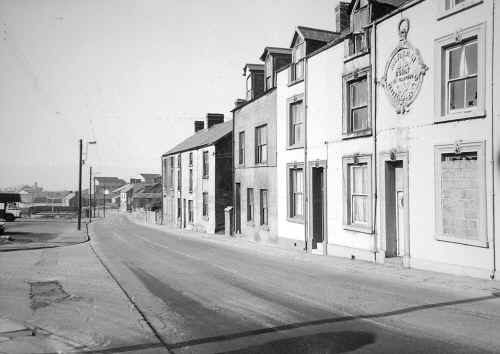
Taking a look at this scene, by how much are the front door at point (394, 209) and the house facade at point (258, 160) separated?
28.1 ft

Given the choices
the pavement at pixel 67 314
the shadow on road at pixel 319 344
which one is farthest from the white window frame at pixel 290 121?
the shadow on road at pixel 319 344

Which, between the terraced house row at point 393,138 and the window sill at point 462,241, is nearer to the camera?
the window sill at point 462,241

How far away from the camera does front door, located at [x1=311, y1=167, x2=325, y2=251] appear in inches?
→ 714

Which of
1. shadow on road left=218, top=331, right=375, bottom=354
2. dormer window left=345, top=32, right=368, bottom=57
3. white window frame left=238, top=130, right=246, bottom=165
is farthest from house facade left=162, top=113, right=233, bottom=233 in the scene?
shadow on road left=218, top=331, right=375, bottom=354

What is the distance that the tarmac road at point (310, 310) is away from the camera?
20.3ft

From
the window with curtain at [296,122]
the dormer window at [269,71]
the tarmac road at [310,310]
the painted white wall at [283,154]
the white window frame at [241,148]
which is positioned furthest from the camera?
the white window frame at [241,148]

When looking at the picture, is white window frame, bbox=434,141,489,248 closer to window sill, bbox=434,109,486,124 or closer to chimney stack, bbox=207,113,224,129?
window sill, bbox=434,109,486,124

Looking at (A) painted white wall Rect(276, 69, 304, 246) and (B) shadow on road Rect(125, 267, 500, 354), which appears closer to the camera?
(B) shadow on road Rect(125, 267, 500, 354)

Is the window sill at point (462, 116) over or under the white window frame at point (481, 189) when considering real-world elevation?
over

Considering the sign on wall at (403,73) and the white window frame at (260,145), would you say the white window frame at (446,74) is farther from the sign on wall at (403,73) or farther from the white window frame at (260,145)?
the white window frame at (260,145)

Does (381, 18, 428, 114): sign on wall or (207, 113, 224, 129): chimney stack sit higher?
(207, 113, 224, 129): chimney stack

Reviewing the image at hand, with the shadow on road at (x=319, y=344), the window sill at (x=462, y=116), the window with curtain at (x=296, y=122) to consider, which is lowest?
the shadow on road at (x=319, y=344)

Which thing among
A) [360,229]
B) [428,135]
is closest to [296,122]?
[360,229]

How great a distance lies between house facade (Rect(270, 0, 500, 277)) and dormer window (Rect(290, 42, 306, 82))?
0.10 m
